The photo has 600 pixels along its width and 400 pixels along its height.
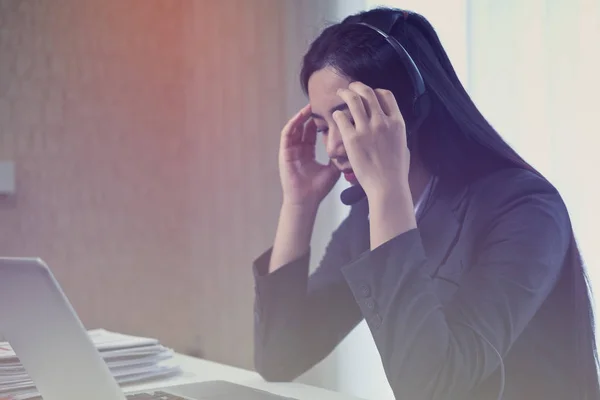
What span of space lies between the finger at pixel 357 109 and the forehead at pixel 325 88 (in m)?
0.04

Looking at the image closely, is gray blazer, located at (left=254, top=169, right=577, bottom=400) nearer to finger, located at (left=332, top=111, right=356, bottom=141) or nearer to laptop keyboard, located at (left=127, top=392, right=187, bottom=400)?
finger, located at (left=332, top=111, right=356, bottom=141)

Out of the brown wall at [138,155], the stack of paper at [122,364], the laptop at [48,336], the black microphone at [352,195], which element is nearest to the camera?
the laptop at [48,336]

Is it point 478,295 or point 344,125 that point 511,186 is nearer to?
point 478,295

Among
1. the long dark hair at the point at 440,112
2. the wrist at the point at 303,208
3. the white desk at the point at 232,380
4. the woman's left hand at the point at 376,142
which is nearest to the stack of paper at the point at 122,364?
the white desk at the point at 232,380

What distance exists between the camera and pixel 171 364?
1.42 meters

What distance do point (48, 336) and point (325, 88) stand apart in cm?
75

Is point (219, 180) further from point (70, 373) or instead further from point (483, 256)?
point (70, 373)

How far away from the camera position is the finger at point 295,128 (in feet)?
4.98

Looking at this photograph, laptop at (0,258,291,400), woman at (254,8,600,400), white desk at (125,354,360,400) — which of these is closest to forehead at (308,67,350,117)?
woman at (254,8,600,400)

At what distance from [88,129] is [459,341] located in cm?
144

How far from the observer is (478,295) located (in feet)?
3.76

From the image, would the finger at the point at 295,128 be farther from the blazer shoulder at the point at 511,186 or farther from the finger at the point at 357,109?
the blazer shoulder at the point at 511,186

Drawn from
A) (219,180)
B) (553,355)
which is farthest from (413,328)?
(219,180)

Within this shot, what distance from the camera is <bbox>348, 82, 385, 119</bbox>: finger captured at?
4.12 feet
